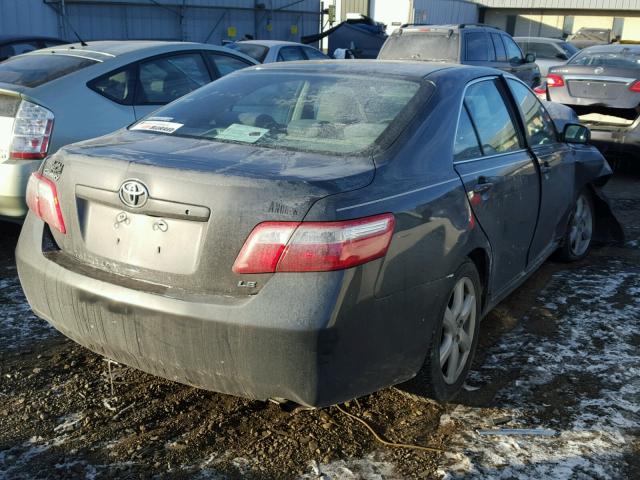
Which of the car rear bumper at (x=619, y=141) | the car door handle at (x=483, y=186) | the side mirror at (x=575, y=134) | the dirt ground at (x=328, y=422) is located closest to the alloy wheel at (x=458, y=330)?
the dirt ground at (x=328, y=422)

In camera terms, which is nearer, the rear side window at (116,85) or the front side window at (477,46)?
the rear side window at (116,85)

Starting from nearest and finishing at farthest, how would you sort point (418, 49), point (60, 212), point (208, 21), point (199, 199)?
point (199, 199) → point (60, 212) → point (418, 49) → point (208, 21)

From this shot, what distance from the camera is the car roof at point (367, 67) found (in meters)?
3.48

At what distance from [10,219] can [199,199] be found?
9.63 feet

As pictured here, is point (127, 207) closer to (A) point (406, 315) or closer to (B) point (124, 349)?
(B) point (124, 349)

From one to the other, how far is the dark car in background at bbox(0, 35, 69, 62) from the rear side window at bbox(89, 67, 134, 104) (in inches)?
203

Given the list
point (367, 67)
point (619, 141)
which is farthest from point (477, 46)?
point (367, 67)

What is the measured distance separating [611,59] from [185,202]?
8.36m

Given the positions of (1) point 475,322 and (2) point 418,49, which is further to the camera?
(2) point 418,49

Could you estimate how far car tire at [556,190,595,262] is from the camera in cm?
510

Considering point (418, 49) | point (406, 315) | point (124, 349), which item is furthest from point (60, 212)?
point (418, 49)

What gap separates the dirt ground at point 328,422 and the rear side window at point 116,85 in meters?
2.12

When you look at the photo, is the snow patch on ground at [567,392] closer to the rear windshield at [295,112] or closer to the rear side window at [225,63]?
the rear windshield at [295,112]

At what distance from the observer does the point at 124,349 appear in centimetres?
270
